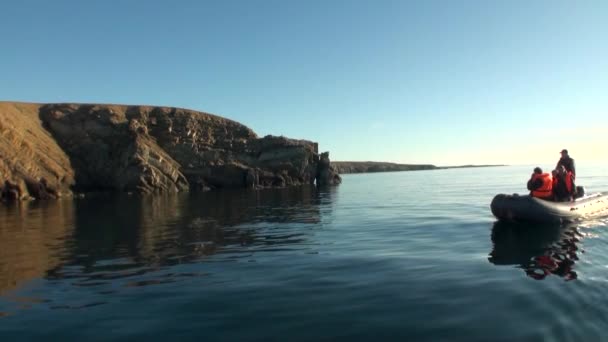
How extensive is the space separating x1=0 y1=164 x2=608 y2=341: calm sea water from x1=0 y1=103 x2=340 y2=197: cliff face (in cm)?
4111

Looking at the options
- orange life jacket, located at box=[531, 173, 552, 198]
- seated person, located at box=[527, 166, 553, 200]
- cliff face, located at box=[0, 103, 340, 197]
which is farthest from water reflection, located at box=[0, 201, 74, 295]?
cliff face, located at box=[0, 103, 340, 197]

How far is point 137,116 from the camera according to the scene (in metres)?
75.5

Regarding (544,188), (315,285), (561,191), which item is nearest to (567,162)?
(561,191)

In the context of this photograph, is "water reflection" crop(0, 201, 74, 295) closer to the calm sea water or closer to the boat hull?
the calm sea water

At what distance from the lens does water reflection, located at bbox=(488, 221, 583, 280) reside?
1131cm

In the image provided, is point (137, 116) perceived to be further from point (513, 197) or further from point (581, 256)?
point (581, 256)

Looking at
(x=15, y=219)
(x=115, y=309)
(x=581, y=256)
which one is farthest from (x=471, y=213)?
(x=15, y=219)

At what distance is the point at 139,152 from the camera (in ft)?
214

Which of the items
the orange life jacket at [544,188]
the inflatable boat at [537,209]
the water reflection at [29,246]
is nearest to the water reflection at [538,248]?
the inflatable boat at [537,209]

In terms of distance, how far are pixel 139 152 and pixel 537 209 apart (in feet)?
192

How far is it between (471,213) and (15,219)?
29.2 m

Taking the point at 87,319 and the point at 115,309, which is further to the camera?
the point at 115,309

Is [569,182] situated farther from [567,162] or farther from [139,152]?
[139,152]

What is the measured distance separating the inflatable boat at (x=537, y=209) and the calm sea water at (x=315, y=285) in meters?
0.60
